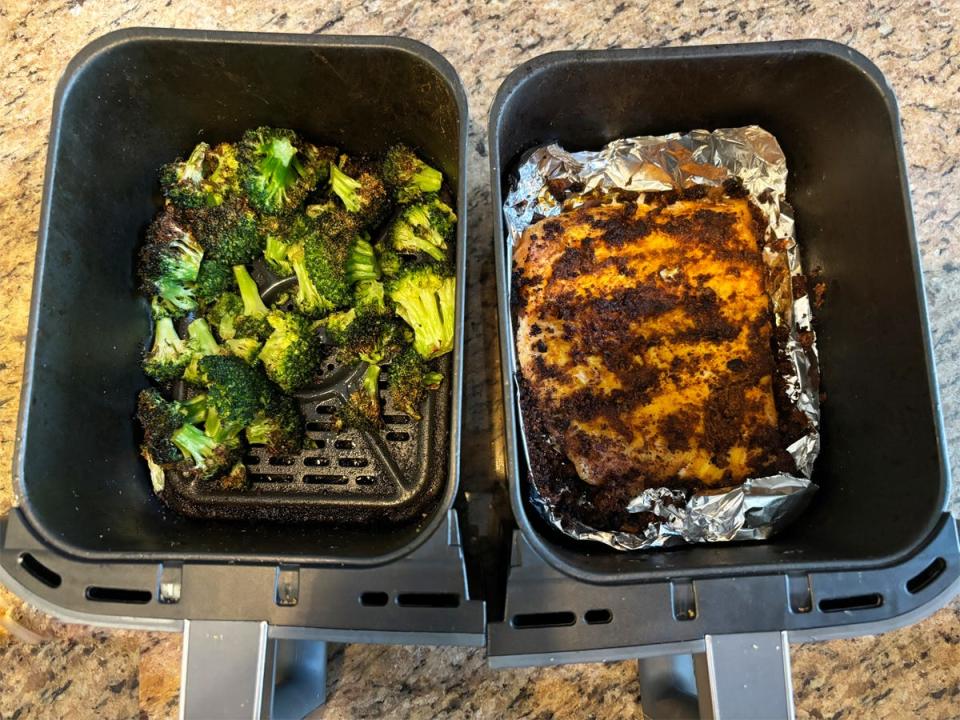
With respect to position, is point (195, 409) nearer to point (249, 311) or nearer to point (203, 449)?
point (203, 449)

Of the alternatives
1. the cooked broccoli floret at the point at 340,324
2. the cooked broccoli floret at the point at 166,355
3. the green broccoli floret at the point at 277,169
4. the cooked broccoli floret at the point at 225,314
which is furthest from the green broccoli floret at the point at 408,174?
the cooked broccoli floret at the point at 166,355

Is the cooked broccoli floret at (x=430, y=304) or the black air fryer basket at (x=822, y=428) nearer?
the black air fryer basket at (x=822, y=428)

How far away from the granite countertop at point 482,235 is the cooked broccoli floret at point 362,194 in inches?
7.1

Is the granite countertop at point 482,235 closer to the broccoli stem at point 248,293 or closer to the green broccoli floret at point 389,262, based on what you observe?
the green broccoli floret at point 389,262

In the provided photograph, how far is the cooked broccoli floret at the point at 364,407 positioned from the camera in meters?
1.07

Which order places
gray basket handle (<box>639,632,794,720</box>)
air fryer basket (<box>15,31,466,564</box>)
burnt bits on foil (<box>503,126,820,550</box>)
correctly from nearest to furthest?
gray basket handle (<box>639,632,794,720</box>)
air fryer basket (<box>15,31,466,564</box>)
burnt bits on foil (<box>503,126,820,550</box>)

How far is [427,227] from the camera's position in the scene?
1.08 meters

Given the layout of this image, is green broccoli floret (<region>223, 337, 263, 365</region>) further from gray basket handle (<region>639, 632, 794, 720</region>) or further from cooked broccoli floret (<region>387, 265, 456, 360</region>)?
gray basket handle (<region>639, 632, 794, 720</region>)

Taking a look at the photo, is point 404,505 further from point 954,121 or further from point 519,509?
point 954,121

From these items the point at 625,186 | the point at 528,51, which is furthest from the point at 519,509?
the point at 528,51

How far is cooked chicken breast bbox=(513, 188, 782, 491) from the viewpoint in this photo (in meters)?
1.02

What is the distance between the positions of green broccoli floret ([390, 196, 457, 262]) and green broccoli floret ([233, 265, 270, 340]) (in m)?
0.28

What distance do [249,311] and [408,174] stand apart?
379 mm

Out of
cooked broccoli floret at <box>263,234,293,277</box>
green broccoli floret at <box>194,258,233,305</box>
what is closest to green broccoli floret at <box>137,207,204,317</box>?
green broccoli floret at <box>194,258,233,305</box>
